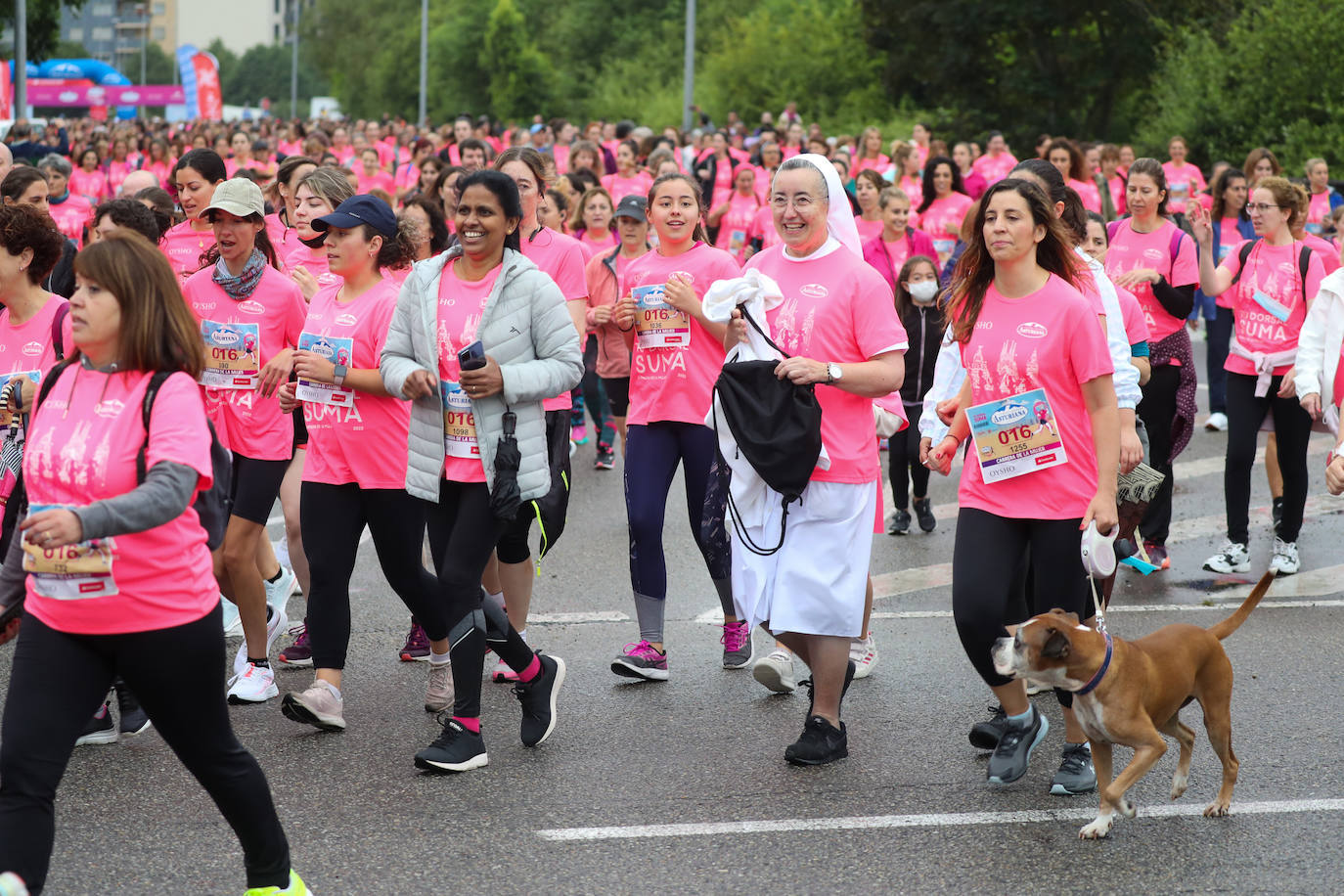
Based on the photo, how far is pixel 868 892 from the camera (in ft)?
14.6

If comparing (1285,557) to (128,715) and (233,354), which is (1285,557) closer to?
(233,354)

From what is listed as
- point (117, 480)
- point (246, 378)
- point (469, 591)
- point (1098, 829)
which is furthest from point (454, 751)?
point (1098, 829)

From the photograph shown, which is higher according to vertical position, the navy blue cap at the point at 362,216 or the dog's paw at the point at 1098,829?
the navy blue cap at the point at 362,216

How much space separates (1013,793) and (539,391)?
2.10m

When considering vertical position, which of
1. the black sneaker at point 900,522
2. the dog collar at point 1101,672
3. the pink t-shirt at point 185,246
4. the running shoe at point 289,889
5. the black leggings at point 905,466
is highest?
the pink t-shirt at point 185,246

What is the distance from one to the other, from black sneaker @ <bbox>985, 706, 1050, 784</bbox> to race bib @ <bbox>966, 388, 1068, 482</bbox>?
2.84 feet

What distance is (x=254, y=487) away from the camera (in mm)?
6199

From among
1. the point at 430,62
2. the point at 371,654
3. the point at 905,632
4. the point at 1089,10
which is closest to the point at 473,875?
the point at 371,654

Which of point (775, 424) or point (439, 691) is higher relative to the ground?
point (775, 424)

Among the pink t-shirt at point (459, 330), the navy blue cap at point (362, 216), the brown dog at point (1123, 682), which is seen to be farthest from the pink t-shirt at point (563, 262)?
the brown dog at point (1123, 682)

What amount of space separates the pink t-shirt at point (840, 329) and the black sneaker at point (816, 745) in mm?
862

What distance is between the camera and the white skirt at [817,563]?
5.45 meters

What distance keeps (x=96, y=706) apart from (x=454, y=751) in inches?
66.7

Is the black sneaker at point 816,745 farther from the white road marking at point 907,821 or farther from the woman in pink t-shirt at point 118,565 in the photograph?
the woman in pink t-shirt at point 118,565
